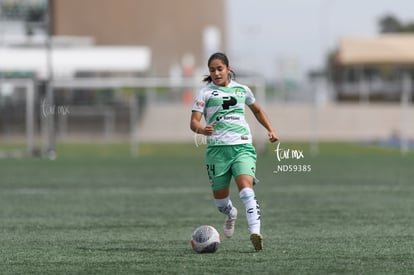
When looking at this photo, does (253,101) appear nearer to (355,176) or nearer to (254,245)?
(254,245)

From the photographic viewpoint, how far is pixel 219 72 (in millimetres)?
11133

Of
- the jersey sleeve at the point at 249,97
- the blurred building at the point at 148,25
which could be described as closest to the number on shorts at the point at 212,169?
the jersey sleeve at the point at 249,97

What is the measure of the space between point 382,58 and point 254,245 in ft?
169

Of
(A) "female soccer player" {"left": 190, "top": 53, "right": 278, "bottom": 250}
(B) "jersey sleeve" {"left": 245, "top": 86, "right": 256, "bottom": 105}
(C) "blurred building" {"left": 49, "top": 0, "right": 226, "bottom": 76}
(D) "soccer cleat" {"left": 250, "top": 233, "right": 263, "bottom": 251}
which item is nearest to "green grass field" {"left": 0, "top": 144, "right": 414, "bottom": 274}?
(D) "soccer cleat" {"left": 250, "top": 233, "right": 263, "bottom": 251}

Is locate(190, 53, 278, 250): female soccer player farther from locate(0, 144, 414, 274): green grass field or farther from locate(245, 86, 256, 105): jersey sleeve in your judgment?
locate(0, 144, 414, 274): green grass field

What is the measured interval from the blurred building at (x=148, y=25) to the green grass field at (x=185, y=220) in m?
42.1

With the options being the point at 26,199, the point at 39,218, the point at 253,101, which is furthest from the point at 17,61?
the point at 253,101

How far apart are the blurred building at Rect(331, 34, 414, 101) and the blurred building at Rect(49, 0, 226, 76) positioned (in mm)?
8725

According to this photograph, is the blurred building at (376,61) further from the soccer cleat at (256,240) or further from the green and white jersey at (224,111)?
the soccer cleat at (256,240)

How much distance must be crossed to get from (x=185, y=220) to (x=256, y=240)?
406 centimetres

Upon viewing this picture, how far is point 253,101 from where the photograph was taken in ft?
Answer: 37.6

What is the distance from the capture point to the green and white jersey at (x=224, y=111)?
36.7 ft

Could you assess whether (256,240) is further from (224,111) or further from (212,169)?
(224,111)

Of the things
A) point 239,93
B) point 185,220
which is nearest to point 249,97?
point 239,93
